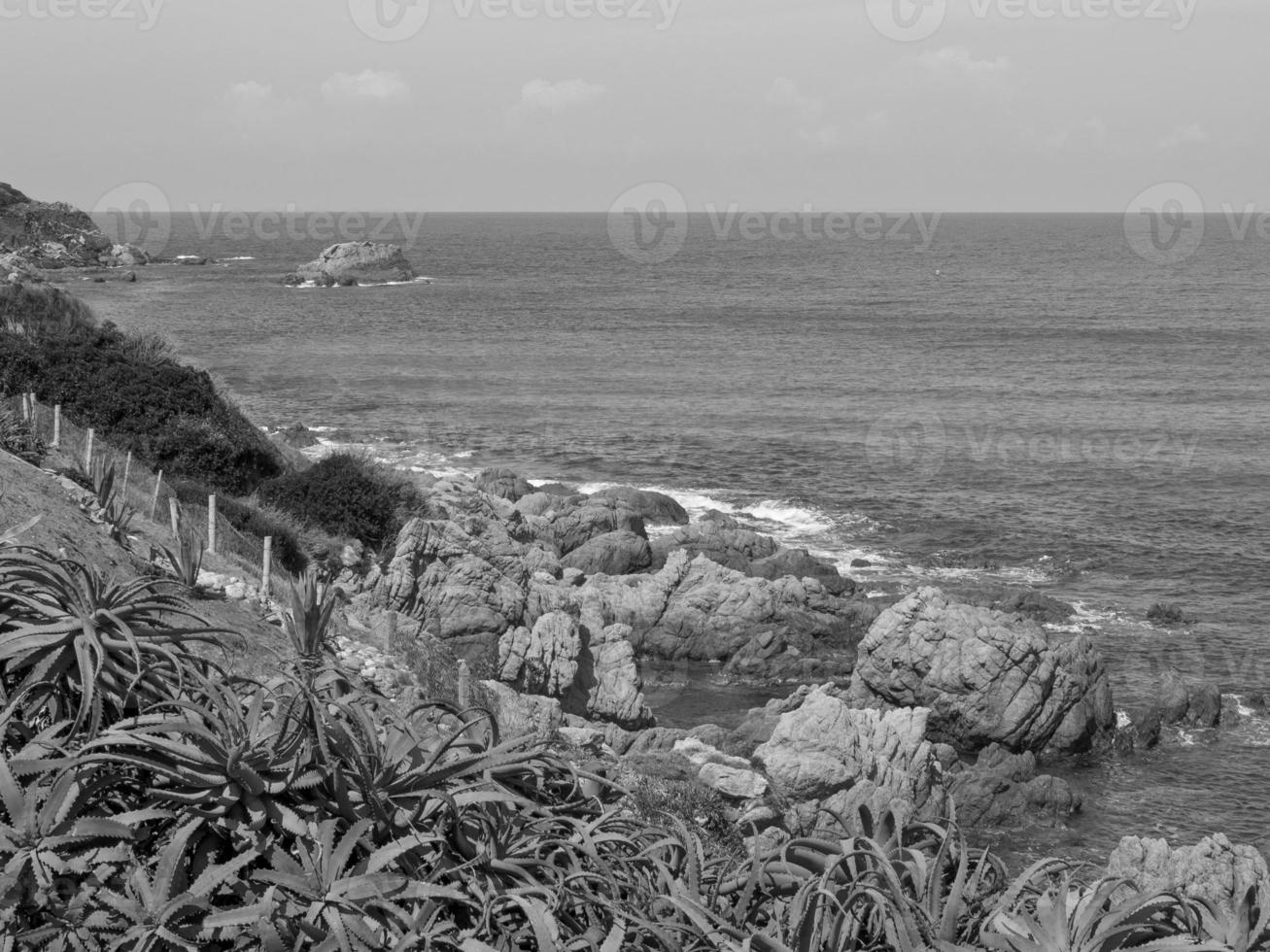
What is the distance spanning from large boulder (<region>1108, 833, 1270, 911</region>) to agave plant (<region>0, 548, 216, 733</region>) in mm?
14653

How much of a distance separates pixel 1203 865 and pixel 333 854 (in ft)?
51.9

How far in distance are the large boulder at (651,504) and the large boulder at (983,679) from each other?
13929 mm

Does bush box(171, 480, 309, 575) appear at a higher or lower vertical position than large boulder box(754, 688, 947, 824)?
higher

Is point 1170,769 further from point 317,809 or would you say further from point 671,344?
point 671,344

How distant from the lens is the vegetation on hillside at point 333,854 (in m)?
4.20

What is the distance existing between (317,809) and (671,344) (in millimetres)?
78575

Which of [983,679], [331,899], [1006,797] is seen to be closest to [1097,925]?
[331,899]

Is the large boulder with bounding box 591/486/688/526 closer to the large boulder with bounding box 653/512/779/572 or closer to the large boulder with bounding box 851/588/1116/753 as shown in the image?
the large boulder with bounding box 653/512/779/572

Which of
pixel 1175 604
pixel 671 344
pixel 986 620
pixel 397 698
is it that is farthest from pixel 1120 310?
pixel 397 698

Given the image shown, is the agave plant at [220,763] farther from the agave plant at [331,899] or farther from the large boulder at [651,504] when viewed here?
the large boulder at [651,504]

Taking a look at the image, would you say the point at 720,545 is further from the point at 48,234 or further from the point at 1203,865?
the point at 48,234

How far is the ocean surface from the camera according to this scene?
29.8 metres

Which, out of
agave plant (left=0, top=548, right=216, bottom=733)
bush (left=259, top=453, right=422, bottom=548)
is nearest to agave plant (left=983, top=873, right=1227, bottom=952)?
agave plant (left=0, top=548, right=216, bottom=733)

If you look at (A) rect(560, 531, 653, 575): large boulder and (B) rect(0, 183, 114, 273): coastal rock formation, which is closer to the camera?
(A) rect(560, 531, 653, 575): large boulder
